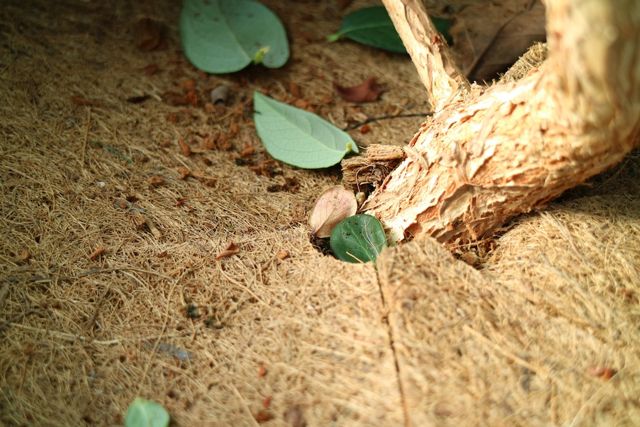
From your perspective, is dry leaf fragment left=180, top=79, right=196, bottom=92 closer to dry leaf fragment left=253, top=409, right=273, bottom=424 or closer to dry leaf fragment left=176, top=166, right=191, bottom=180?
dry leaf fragment left=176, top=166, right=191, bottom=180

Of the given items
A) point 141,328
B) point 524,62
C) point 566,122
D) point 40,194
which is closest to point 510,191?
point 566,122

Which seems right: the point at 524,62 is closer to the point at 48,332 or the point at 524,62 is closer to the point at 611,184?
the point at 611,184

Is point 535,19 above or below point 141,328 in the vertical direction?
above

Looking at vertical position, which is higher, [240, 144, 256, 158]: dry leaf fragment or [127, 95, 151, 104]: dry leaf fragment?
[127, 95, 151, 104]: dry leaf fragment

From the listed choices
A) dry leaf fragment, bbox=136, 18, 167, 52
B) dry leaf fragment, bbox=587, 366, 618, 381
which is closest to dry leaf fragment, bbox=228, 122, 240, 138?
dry leaf fragment, bbox=136, 18, 167, 52

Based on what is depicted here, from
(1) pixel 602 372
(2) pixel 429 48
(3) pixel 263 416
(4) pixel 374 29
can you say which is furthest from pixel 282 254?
(4) pixel 374 29


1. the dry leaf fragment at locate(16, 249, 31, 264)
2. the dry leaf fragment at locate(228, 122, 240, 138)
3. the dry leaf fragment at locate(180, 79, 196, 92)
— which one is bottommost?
the dry leaf fragment at locate(16, 249, 31, 264)

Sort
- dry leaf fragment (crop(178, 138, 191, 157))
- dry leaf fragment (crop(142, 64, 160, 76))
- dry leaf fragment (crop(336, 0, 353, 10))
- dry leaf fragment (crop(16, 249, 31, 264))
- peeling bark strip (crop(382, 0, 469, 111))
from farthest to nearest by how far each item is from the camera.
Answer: dry leaf fragment (crop(336, 0, 353, 10)) < dry leaf fragment (crop(142, 64, 160, 76)) < dry leaf fragment (crop(178, 138, 191, 157)) < peeling bark strip (crop(382, 0, 469, 111)) < dry leaf fragment (crop(16, 249, 31, 264))

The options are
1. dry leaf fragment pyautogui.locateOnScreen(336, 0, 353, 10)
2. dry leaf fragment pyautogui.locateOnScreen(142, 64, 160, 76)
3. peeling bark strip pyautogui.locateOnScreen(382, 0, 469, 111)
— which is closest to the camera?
peeling bark strip pyautogui.locateOnScreen(382, 0, 469, 111)
